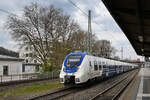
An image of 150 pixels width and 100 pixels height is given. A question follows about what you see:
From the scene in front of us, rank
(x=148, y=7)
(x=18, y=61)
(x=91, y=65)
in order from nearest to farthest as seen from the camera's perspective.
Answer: (x=148, y=7)
(x=91, y=65)
(x=18, y=61)

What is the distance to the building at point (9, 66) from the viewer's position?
3256 cm

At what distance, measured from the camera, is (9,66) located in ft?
112

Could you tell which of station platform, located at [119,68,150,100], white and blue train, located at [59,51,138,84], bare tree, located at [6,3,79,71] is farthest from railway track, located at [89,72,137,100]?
bare tree, located at [6,3,79,71]

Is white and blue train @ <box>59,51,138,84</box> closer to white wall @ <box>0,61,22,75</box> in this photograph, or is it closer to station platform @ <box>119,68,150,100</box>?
station platform @ <box>119,68,150,100</box>

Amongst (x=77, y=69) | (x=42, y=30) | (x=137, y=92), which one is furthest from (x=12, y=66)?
(x=137, y=92)

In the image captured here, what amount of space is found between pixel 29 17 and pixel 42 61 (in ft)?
23.1

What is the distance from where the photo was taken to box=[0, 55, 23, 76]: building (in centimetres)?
3256

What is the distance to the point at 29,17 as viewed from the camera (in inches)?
1152

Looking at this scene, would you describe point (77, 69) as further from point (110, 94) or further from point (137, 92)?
point (137, 92)

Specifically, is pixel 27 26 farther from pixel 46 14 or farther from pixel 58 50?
pixel 58 50

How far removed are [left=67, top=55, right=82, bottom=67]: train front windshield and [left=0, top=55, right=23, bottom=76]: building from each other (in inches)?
820

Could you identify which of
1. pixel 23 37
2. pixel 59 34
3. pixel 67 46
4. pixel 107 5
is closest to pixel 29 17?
pixel 23 37

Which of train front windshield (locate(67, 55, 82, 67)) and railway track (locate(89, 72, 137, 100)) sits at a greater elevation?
train front windshield (locate(67, 55, 82, 67))

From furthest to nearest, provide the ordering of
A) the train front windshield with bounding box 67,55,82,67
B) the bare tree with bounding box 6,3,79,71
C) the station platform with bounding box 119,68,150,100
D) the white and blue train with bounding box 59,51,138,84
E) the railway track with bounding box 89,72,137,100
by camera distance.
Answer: the bare tree with bounding box 6,3,79,71
the train front windshield with bounding box 67,55,82,67
the white and blue train with bounding box 59,51,138,84
the station platform with bounding box 119,68,150,100
the railway track with bounding box 89,72,137,100
